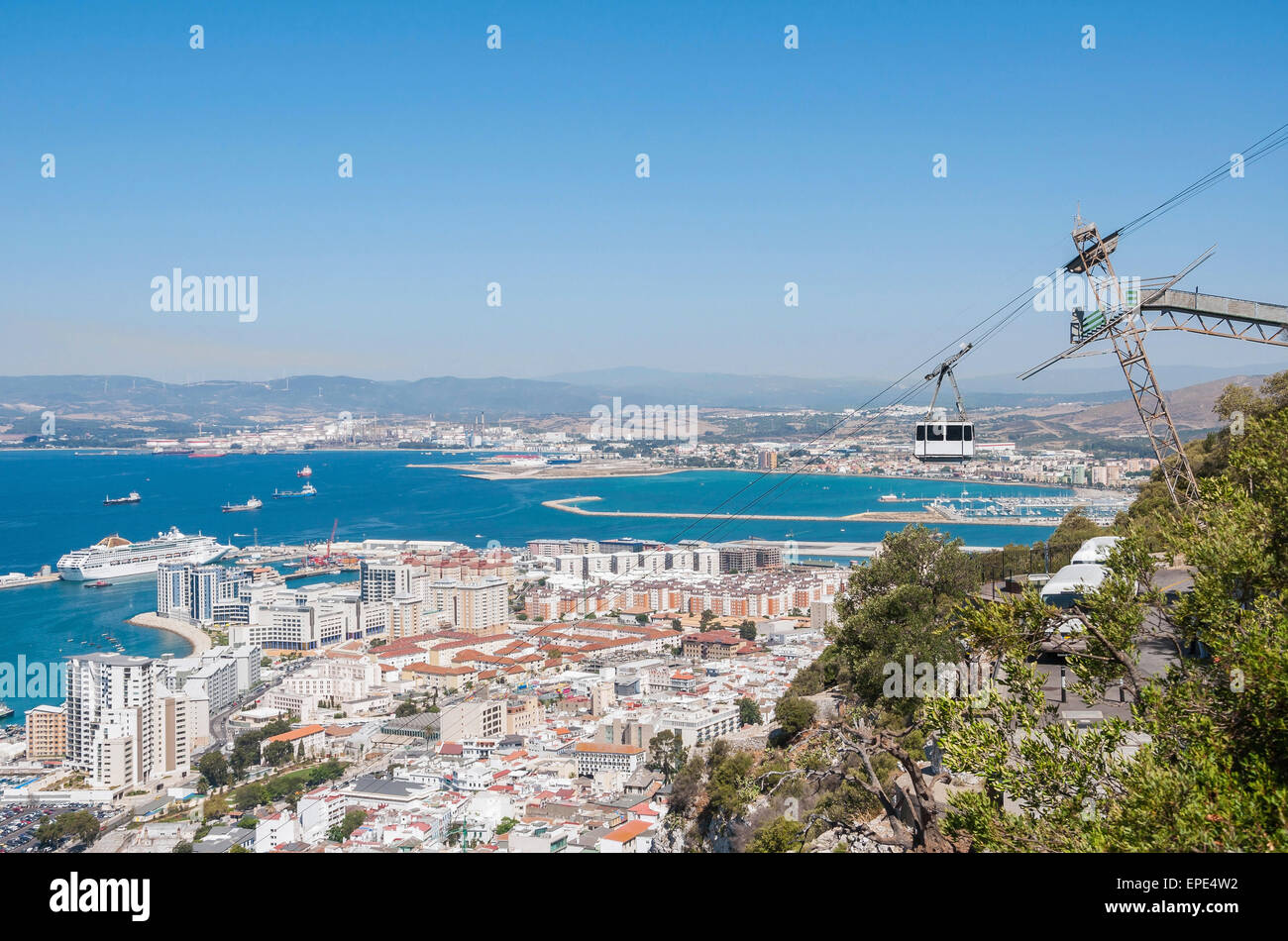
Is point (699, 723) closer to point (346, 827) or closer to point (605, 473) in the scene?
point (346, 827)

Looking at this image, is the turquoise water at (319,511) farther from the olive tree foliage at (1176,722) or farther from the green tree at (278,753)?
the olive tree foliage at (1176,722)

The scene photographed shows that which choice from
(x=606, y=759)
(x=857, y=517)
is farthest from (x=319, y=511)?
(x=606, y=759)

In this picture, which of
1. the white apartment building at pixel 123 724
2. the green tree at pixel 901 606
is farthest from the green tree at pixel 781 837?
the white apartment building at pixel 123 724

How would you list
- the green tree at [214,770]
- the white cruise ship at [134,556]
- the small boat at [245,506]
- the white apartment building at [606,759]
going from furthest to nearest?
1. the small boat at [245,506]
2. the white cruise ship at [134,556]
3. the green tree at [214,770]
4. the white apartment building at [606,759]

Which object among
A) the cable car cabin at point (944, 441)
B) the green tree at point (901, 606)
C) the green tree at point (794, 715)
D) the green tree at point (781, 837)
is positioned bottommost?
the green tree at point (794, 715)
